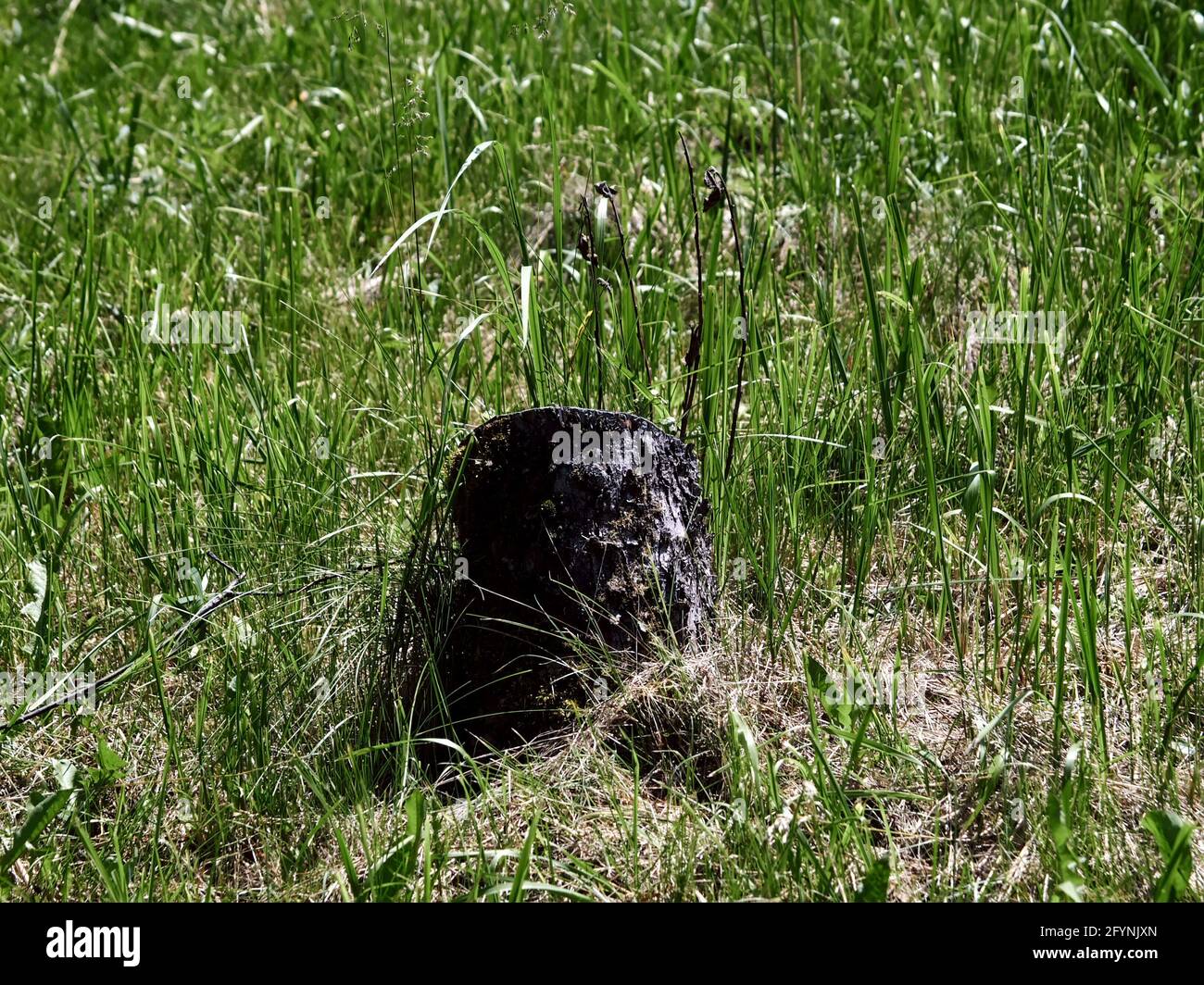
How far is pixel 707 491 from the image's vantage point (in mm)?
2537

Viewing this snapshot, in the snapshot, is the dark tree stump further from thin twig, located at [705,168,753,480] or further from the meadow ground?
thin twig, located at [705,168,753,480]

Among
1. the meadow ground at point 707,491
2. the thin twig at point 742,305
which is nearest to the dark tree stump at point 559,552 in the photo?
the meadow ground at point 707,491

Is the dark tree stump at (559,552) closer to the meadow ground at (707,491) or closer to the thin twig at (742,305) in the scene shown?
the meadow ground at (707,491)

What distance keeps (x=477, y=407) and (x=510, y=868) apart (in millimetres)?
1438

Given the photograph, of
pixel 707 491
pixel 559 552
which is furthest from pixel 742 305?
pixel 559 552

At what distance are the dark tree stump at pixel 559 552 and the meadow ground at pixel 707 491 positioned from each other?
8cm

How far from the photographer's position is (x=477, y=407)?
3.14m

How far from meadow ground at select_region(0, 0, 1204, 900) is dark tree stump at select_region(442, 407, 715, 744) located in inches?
3.2

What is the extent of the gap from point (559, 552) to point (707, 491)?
434 mm

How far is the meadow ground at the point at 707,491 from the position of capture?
2027mm

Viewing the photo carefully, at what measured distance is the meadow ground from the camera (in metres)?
2.03

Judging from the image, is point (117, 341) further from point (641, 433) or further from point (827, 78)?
point (827, 78)

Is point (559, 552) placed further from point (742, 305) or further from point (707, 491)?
point (742, 305)

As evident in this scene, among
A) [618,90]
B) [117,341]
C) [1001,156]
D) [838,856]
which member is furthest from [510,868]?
[618,90]
